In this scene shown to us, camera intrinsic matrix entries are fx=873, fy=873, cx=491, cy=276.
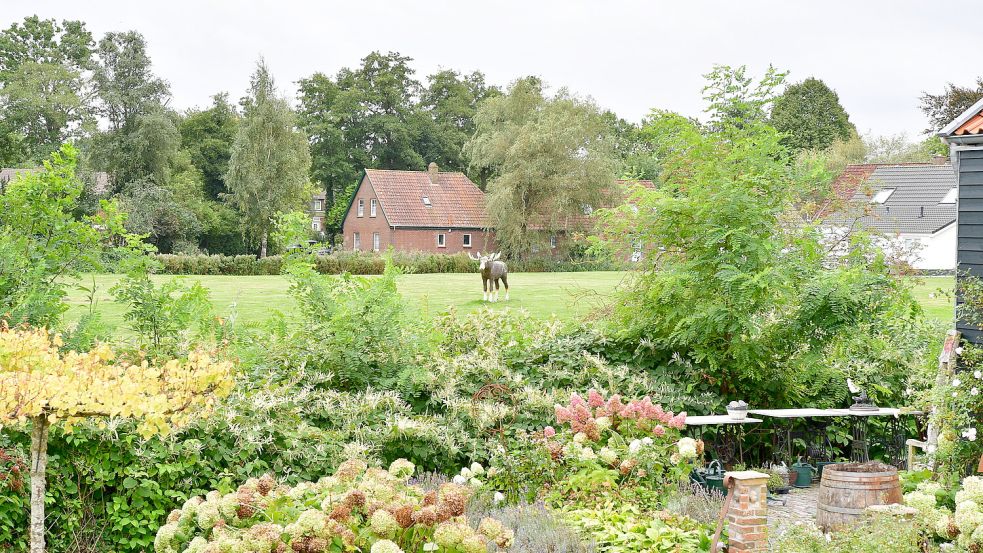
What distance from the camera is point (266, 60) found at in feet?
138

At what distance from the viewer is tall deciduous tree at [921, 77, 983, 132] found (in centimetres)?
2841

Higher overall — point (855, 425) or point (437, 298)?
point (437, 298)

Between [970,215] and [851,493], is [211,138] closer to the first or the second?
[970,215]

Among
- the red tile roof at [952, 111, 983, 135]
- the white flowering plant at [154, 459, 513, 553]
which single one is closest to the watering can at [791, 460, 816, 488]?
the red tile roof at [952, 111, 983, 135]

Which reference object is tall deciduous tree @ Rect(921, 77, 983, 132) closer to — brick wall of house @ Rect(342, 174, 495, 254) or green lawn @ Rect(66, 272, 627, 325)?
green lawn @ Rect(66, 272, 627, 325)

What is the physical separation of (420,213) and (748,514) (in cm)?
4175

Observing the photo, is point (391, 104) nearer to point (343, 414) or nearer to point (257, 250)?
point (257, 250)

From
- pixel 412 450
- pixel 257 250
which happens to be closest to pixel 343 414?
pixel 412 450

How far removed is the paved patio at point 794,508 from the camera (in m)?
6.30

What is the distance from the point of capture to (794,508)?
674 cm

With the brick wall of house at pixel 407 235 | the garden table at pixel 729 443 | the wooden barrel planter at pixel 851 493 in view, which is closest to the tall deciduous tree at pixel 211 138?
the brick wall of house at pixel 407 235

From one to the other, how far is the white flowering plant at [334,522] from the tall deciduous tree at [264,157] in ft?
127

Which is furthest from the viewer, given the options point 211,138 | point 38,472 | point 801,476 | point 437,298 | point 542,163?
point 211,138

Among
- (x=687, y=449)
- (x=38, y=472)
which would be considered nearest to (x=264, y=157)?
(x=687, y=449)
